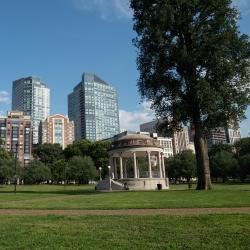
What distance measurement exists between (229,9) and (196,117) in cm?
1130

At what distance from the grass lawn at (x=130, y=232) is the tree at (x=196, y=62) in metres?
22.4

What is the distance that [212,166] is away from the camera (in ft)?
324

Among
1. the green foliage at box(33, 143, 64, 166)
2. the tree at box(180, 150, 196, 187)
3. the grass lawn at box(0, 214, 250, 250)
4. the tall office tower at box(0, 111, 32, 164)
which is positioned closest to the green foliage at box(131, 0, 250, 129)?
the grass lawn at box(0, 214, 250, 250)

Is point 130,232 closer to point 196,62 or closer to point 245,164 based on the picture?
point 196,62

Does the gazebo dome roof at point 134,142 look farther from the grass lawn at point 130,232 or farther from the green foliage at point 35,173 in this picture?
the green foliage at point 35,173

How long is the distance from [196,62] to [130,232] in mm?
27083

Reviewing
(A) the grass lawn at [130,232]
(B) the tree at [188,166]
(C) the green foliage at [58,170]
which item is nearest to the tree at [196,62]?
(A) the grass lawn at [130,232]

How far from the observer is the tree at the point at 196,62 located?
33.4 metres

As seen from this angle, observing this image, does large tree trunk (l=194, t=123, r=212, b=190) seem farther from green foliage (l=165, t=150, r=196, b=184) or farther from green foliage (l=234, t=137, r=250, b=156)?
green foliage (l=234, t=137, r=250, b=156)

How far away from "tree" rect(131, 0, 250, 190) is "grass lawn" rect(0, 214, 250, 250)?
2239 centimetres

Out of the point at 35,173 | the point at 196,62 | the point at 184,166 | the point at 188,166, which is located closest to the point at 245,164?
the point at 188,166

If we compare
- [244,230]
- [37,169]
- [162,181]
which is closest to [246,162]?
[162,181]

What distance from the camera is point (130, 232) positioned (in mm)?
9656

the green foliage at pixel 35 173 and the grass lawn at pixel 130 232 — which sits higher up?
the green foliage at pixel 35 173
